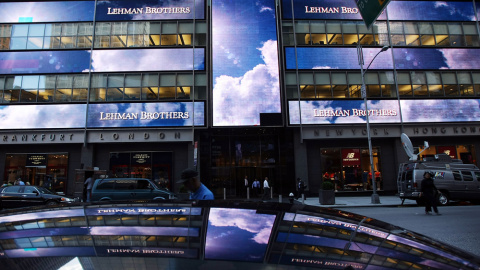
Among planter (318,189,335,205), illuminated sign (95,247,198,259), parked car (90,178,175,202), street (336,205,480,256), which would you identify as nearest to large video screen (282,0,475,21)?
planter (318,189,335,205)

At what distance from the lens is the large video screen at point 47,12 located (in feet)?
79.7

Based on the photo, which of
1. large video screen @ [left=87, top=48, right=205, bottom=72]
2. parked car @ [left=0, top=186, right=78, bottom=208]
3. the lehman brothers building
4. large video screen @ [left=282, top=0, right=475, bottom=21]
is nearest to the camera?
parked car @ [left=0, top=186, right=78, bottom=208]

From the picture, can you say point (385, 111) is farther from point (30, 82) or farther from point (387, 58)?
point (30, 82)

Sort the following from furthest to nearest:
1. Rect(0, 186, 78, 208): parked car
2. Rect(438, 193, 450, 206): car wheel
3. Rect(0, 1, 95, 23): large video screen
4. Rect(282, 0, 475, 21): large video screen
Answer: Rect(282, 0, 475, 21): large video screen
Rect(0, 1, 95, 23): large video screen
Rect(438, 193, 450, 206): car wheel
Rect(0, 186, 78, 208): parked car

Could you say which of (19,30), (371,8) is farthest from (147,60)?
(371,8)

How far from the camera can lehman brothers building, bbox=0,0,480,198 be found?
22.7 meters

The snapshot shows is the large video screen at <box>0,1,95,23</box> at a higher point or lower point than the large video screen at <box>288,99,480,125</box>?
higher

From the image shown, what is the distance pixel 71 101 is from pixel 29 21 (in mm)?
8234

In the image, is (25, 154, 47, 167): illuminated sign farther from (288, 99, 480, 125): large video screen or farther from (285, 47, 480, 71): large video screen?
(285, 47, 480, 71): large video screen

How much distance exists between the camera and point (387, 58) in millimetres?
24391

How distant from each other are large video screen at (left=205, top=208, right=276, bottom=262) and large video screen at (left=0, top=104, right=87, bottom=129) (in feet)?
77.6

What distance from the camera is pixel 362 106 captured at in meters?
23.4

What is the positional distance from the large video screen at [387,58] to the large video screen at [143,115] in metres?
9.06

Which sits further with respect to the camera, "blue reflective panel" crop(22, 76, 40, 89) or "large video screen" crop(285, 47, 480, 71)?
"large video screen" crop(285, 47, 480, 71)
